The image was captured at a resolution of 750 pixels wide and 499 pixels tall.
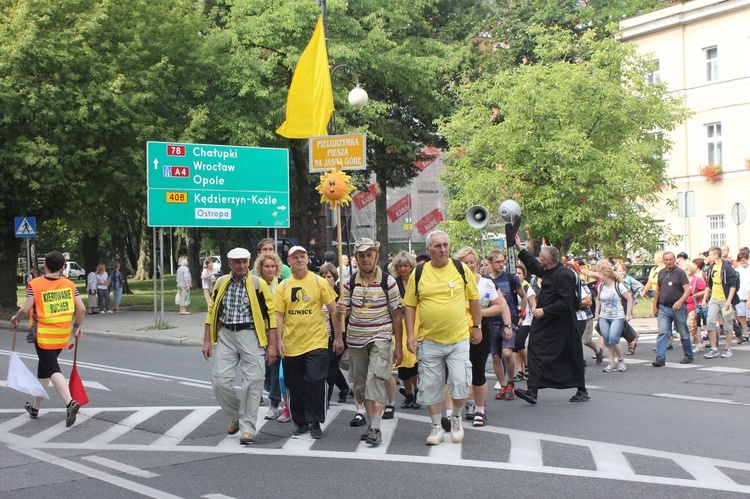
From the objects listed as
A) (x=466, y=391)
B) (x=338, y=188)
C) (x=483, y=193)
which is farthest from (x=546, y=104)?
(x=466, y=391)

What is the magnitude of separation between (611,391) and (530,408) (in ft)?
6.30

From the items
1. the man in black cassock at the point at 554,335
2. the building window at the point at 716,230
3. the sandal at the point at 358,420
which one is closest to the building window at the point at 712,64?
the building window at the point at 716,230

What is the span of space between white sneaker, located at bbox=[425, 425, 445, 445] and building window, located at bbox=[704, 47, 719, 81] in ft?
112

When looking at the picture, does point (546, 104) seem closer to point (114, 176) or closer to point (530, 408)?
point (114, 176)

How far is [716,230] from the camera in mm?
37250

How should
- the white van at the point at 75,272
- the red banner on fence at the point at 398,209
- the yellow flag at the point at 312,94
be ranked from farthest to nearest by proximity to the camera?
the white van at the point at 75,272, the red banner on fence at the point at 398,209, the yellow flag at the point at 312,94

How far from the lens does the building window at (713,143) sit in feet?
124

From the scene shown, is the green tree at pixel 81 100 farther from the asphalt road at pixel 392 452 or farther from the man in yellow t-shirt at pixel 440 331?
the man in yellow t-shirt at pixel 440 331

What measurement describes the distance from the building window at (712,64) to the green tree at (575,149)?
1433cm

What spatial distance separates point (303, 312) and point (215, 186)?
13.7 meters

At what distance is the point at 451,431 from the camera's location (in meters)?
7.87

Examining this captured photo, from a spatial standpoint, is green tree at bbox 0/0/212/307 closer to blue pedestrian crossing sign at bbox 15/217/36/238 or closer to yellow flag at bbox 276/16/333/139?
blue pedestrian crossing sign at bbox 15/217/36/238

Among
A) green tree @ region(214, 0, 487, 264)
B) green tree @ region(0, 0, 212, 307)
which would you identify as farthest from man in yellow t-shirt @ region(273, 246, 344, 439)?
green tree @ region(214, 0, 487, 264)

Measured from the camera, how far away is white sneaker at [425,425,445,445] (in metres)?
7.70
